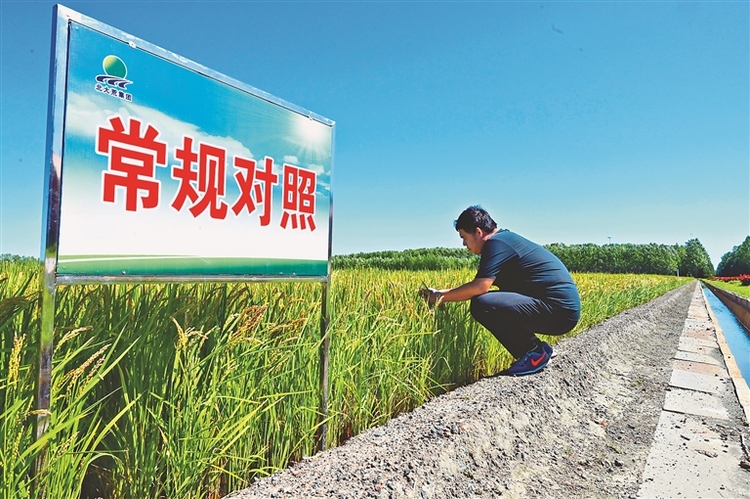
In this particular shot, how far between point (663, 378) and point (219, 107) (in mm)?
5312

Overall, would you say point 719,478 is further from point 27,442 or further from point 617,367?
point 27,442

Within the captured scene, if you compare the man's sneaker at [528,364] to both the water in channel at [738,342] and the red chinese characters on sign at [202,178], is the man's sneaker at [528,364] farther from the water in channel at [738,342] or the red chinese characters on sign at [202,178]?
the water in channel at [738,342]

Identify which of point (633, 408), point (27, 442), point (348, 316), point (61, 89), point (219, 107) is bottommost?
point (633, 408)

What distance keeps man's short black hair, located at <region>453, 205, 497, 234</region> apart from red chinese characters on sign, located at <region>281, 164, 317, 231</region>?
73.9 inches

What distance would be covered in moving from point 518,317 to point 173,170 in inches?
113

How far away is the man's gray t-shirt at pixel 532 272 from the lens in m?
3.87

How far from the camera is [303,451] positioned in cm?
224

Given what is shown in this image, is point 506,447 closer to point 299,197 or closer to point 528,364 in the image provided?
point 528,364

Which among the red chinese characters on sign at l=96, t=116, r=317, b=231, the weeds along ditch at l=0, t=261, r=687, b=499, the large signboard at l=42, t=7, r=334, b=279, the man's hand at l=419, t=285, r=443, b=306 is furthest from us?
the man's hand at l=419, t=285, r=443, b=306

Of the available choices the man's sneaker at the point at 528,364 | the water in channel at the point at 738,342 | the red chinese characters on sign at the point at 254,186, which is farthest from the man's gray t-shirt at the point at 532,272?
the water in channel at the point at 738,342

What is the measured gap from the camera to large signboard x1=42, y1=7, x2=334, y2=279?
4.91ft

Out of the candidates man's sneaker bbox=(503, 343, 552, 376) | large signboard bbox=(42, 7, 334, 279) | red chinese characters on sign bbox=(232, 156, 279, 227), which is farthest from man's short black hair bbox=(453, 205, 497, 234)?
red chinese characters on sign bbox=(232, 156, 279, 227)

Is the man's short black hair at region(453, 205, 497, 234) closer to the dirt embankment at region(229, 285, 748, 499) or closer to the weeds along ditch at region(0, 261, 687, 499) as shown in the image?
the dirt embankment at region(229, 285, 748, 499)

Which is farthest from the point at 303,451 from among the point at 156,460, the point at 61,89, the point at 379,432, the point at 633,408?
the point at 633,408
